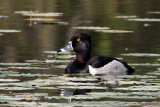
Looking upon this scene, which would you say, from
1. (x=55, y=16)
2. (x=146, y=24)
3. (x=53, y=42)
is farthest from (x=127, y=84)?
(x=55, y=16)

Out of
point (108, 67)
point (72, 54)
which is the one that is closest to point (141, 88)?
point (108, 67)

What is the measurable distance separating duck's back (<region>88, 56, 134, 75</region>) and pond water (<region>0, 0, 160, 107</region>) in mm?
260

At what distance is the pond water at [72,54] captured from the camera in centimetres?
874

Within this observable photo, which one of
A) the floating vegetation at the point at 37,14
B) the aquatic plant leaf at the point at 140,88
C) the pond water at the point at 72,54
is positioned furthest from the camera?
the floating vegetation at the point at 37,14

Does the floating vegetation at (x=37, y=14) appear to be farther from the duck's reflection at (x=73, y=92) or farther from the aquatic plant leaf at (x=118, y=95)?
the aquatic plant leaf at (x=118, y=95)

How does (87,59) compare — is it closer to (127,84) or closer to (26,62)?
(26,62)

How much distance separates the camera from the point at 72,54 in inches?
542

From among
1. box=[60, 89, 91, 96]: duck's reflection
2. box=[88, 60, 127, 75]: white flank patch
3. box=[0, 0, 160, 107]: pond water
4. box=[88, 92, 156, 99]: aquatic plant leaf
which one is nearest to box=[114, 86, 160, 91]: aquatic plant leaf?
box=[0, 0, 160, 107]: pond water

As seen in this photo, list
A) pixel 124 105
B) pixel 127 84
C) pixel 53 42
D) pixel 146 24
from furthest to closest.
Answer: pixel 146 24 < pixel 53 42 < pixel 127 84 < pixel 124 105

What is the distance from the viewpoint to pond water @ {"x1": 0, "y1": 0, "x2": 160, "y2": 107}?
28.7 feet

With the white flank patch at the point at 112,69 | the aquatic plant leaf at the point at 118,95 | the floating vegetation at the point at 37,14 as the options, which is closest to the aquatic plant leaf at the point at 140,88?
the aquatic plant leaf at the point at 118,95

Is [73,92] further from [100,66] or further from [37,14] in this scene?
[37,14]

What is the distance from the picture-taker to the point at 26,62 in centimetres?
1214

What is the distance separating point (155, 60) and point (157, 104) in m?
4.44
